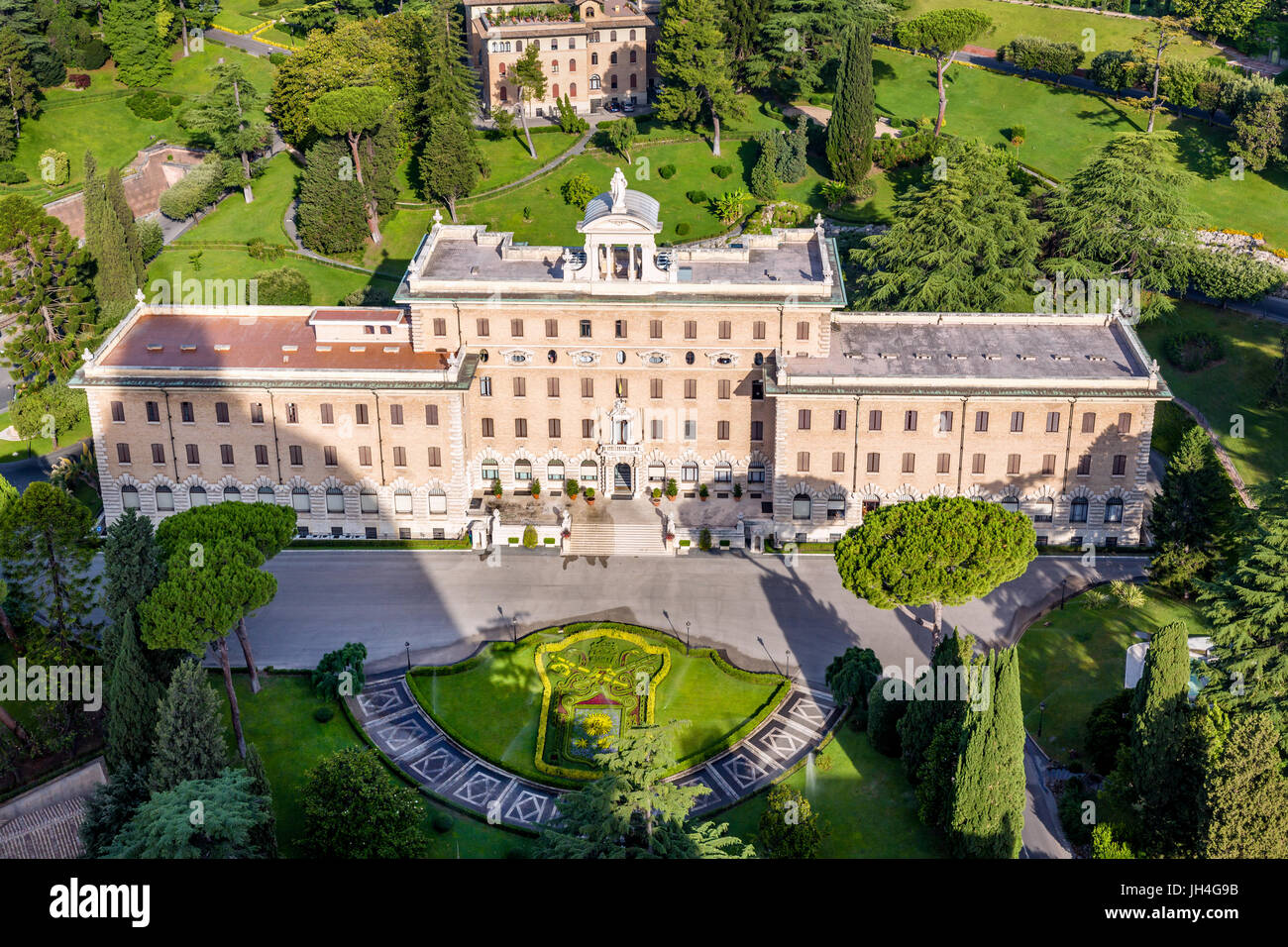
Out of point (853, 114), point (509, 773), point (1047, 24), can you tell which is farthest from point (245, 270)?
point (1047, 24)

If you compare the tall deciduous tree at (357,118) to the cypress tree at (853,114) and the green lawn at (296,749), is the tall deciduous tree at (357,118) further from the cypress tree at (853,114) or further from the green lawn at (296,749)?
the green lawn at (296,749)

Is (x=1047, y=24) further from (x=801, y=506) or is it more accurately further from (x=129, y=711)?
(x=129, y=711)

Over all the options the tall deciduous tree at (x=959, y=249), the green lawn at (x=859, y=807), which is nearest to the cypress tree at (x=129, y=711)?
the green lawn at (x=859, y=807)

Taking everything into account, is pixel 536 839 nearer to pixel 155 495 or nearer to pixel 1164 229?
pixel 155 495

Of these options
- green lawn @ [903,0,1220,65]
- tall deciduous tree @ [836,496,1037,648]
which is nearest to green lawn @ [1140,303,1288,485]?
tall deciduous tree @ [836,496,1037,648]

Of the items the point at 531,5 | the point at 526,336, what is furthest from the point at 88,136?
the point at 526,336
